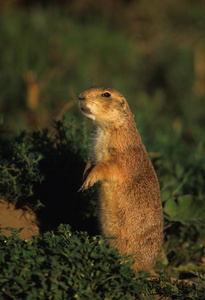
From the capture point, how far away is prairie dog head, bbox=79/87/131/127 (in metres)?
3.68

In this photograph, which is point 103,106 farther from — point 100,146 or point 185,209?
point 185,209

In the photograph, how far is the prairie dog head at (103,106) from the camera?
12.1 ft

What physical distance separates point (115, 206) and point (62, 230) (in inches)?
24.2

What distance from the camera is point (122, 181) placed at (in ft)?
11.7

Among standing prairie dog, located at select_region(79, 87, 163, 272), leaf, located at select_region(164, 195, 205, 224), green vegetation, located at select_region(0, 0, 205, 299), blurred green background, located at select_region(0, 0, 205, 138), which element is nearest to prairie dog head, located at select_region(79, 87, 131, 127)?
standing prairie dog, located at select_region(79, 87, 163, 272)

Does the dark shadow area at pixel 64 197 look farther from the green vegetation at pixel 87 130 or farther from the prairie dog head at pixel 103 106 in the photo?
the prairie dog head at pixel 103 106

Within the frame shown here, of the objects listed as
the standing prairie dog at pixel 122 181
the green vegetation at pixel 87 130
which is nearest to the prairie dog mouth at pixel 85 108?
the standing prairie dog at pixel 122 181

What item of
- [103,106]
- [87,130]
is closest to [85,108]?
[103,106]

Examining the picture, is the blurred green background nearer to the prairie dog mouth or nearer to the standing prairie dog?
the standing prairie dog

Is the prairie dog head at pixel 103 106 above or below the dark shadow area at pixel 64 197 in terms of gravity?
above

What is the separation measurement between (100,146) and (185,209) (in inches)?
47.2

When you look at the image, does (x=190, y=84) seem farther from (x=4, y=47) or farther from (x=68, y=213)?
(x=68, y=213)

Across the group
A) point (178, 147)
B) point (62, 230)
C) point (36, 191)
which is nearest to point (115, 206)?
point (62, 230)

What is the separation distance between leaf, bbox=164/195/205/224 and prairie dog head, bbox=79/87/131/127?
1.09 meters
